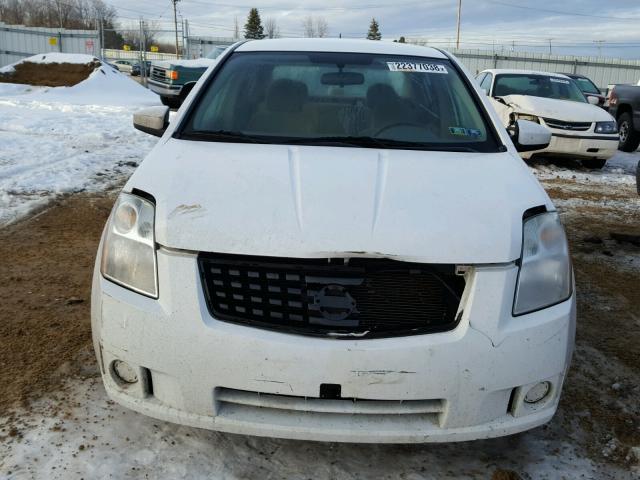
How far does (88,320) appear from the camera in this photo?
3305 millimetres

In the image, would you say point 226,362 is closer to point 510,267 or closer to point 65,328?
point 510,267

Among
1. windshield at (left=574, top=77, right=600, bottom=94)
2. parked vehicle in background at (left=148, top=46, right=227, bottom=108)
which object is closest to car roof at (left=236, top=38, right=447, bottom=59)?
parked vehicle in background at (left=148, top=46, right=227, bottom=108)

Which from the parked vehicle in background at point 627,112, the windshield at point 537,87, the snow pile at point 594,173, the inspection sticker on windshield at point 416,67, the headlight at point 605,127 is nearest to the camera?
the inspection sticker on windshield at point 416,67

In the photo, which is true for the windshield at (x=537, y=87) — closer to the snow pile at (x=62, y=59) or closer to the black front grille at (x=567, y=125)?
the black front grille at (x=567, y=125)

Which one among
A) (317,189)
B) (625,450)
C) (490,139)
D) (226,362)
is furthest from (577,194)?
(226,362)

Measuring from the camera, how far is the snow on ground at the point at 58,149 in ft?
20.1

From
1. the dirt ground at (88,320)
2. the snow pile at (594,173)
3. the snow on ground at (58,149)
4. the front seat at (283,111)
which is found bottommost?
the snow pile at (594,173)

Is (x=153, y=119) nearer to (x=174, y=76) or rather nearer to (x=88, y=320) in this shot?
(x=88, y=320)

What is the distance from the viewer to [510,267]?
2.00m

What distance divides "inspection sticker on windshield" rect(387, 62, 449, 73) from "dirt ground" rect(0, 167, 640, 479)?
177cm

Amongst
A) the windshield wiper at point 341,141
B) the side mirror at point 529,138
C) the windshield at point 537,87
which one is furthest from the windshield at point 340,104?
the windshield at point 537,87

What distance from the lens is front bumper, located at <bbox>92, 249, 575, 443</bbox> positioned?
6.18 ft

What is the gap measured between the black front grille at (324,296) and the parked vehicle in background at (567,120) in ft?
24.3

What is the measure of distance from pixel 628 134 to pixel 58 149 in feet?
34.8
